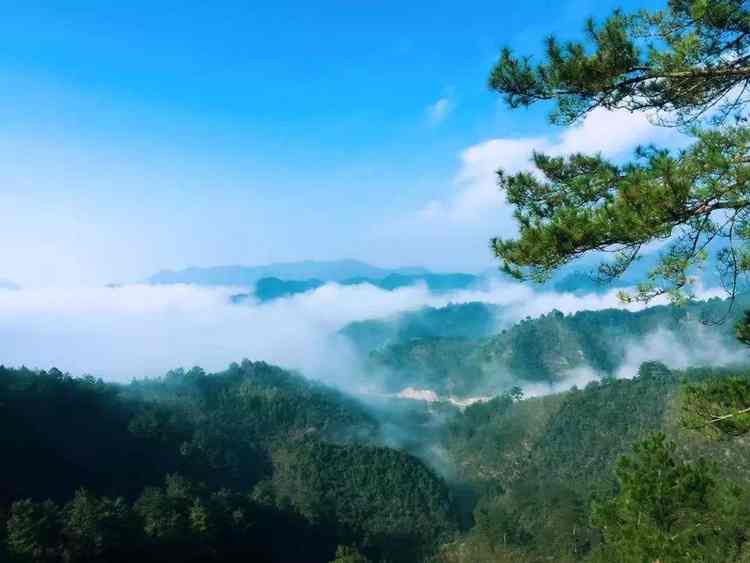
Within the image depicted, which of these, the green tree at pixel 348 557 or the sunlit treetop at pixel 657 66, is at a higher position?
the sunlit treetop at pixel 657 66

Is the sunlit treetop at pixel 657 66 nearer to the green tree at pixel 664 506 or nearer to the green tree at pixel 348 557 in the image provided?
the green tree at pixel 664 506

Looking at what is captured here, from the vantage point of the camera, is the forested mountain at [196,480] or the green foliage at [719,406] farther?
the forested mountain at [196,480]

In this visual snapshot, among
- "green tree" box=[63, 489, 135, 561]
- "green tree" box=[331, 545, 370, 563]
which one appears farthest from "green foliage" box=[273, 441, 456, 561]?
"green tree" box=[63, 489, 135, 561]

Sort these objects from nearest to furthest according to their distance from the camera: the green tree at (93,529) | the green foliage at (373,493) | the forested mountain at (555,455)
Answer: the green tree at (93,529) → the forested mountain at (555,455) → the green foliage at (373,493)

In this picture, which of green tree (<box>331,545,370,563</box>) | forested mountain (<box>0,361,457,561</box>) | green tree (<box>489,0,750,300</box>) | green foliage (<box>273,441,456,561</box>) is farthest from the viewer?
green foliage (<box>273,441,456,561</box>)

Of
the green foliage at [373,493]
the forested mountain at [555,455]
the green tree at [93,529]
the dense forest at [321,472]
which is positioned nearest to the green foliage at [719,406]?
the dense forest at [321,472]

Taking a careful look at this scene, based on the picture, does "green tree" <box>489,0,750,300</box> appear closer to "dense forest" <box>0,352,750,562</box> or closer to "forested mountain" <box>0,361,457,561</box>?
"dense forest" <box>0,352,750,562</box>

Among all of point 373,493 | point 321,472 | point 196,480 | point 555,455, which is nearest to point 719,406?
point 196,480

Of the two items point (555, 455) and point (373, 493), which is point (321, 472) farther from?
point (555, 455)

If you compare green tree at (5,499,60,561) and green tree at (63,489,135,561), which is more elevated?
green tree at (5,499,60,561)

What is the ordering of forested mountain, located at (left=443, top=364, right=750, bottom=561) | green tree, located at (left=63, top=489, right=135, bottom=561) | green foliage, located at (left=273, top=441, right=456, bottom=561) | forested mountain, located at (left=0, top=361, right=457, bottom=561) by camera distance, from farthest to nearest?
green foliage, located at (left=273, top=441, right=456, bottom=561) → forested mountain, located at (left=443, top=364, right=750, bottom=561) → forested mountain, located at (left=0, top=361, right=457, bottom=561) → green tree, located at (left=63, top=489, right=135, bottom=561)

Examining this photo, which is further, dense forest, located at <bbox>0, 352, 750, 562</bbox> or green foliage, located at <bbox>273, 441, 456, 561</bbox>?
green foliage, located at <bbox>273, 441, 456, 561</bbox>

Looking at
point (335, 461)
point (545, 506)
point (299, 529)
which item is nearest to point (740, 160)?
point (299, 529)
